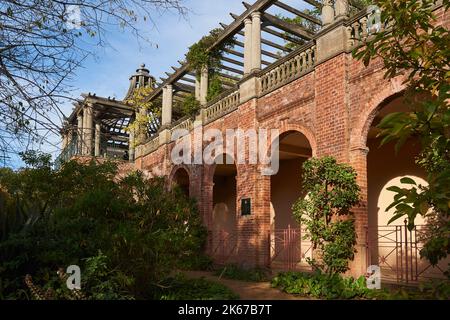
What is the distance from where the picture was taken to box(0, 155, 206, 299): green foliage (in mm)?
5441

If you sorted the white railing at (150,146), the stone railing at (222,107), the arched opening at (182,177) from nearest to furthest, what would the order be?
the stone railing at (222,107), the arched opening at (182,177), the white railing at (150,146)

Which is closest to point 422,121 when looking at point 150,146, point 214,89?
point 214,89

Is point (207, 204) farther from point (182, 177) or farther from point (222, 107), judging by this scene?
point (182, 177)

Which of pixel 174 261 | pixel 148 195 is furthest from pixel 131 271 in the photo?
pixel 148 195

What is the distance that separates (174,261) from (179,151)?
34.2 ft

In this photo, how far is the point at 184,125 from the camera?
54.7 feet

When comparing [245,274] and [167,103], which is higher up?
[167,103]

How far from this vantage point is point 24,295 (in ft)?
17.2

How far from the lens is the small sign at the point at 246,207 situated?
39.1ft

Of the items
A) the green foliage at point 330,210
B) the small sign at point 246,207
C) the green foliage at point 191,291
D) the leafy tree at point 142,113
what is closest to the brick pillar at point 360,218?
the green foliage at point 330,210

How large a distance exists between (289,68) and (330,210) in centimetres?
405

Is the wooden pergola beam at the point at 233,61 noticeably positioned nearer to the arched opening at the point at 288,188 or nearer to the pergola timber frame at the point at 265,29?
the pergola timber frame at the point at 265,29

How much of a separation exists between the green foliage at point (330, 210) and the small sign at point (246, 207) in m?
2.87

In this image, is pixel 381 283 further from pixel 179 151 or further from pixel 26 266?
pixel 179 151
